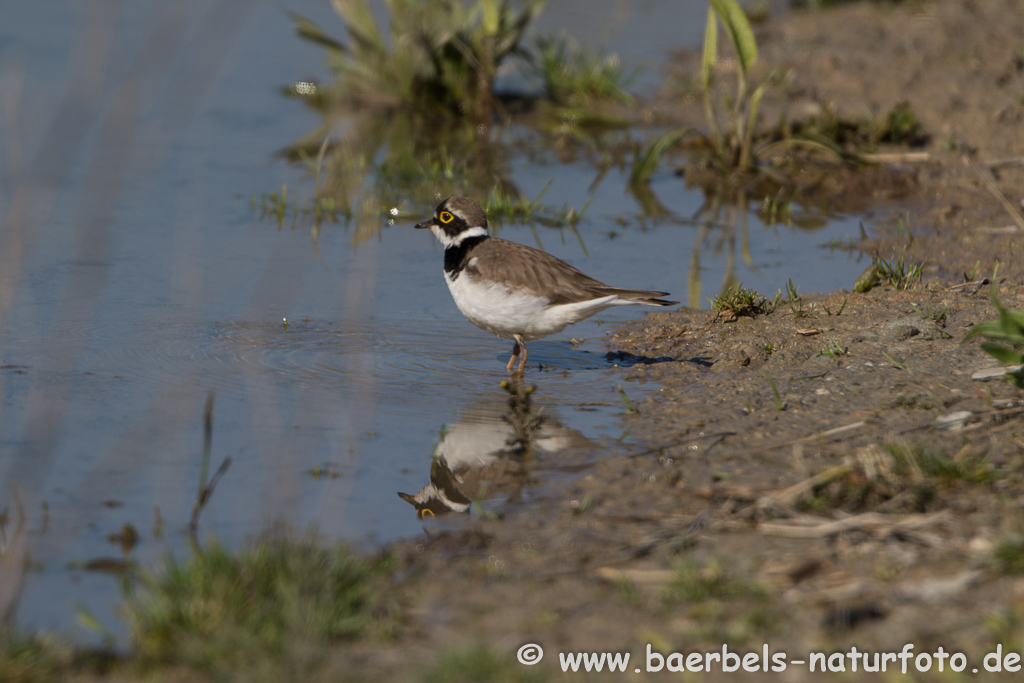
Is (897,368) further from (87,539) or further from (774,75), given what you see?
(774,75)

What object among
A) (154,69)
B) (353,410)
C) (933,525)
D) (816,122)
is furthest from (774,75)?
(154,69)

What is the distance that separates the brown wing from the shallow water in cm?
55

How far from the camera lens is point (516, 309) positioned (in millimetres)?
6719

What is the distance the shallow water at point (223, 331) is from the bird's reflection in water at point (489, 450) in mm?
43

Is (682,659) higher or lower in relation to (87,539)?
lower

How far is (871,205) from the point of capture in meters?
10.4

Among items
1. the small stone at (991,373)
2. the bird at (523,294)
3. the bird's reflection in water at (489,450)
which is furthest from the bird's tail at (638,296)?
the small stone at (991,373)

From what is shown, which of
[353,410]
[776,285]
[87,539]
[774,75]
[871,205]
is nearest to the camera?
[87,539]

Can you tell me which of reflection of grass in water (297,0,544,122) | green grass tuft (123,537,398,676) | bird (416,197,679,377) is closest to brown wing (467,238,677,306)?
bird (416,197,679,377)

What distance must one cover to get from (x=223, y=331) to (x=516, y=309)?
1.98m

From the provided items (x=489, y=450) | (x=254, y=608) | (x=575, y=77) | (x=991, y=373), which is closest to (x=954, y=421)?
(x=991, y=373)

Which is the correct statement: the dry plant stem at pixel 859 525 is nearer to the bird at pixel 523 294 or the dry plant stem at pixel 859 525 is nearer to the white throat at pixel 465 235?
the bird at pixel 523 294

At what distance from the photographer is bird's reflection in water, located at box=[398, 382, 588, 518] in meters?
5.18

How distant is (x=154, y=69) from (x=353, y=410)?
2.73 meters
